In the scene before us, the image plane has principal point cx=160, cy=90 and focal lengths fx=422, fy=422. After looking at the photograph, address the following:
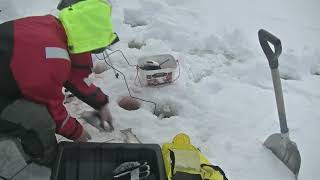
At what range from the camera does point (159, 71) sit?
2881mm

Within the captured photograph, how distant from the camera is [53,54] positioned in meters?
1.92

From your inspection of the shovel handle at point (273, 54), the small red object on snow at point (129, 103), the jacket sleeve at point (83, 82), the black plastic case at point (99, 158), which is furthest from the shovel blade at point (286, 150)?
the jacket sleeve at point (83, 82)

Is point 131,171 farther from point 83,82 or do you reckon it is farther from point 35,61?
point 35,61

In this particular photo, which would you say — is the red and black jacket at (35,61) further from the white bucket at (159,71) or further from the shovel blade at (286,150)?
the shovel blade at (286,150)

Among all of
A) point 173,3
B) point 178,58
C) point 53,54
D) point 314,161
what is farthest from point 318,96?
point 53,54

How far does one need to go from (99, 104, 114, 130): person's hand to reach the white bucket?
50 cm

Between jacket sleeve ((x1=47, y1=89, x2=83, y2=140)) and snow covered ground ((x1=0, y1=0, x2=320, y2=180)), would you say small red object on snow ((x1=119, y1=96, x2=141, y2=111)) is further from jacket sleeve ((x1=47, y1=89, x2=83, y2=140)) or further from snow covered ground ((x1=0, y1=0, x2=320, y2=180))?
jacket sleeve ((x1=47, y1=89, x2=83, y2=140))

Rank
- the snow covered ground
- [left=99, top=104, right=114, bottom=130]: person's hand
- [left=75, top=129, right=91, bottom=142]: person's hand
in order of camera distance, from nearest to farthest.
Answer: [left=75, top=129, right=91, bottom=142]: person's hand → [left=99, top=104, right=114, bottom=130]: person's hand → the snow covered ground

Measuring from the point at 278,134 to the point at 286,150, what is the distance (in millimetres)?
111

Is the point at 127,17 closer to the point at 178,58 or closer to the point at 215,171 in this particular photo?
the point at 178,58

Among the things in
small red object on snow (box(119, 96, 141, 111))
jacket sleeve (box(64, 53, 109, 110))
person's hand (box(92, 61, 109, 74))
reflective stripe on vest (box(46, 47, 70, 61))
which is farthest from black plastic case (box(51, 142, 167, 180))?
person's hand (box(92, 61, 109, 74))

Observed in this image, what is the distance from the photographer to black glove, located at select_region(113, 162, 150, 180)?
2.14 metres

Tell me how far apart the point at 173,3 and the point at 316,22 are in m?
1.36

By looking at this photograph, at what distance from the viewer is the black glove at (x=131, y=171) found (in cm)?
214
